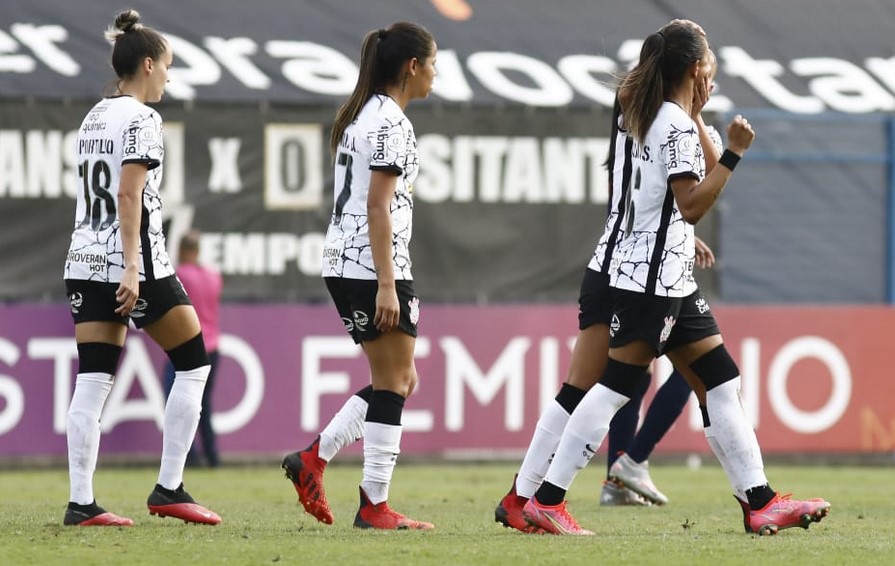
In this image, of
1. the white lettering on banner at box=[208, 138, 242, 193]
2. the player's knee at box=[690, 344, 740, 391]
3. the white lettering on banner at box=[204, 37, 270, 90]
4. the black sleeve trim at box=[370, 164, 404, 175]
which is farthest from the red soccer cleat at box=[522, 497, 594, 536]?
the white lettering on banner at box=[204, 37, 270, 90]

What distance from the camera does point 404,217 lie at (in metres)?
6.67

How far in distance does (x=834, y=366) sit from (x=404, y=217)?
7338mm

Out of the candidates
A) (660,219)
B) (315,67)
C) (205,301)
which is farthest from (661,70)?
(315,67)

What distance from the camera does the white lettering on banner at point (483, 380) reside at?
12.8 m

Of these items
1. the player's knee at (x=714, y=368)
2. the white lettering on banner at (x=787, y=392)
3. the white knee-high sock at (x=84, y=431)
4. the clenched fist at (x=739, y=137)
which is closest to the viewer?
the clenched fist at (x=739, y=137)

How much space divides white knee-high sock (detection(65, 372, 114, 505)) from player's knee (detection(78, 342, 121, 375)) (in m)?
0.02

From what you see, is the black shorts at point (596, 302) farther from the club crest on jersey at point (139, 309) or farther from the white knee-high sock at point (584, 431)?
the club crest on jersey at point (139, 309)

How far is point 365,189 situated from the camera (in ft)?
21.7

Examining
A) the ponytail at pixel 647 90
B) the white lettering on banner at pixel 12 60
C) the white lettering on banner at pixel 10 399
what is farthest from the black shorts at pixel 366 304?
the white lettering on banner at pixel 12 60

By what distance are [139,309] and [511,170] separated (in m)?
6.78

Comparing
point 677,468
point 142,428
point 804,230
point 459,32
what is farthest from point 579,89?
point 142,428

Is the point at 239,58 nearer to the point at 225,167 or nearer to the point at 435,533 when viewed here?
the point at 225,167

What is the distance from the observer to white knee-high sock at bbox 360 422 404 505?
22.1 ft

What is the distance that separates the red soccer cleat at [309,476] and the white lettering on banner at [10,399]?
19.1ft
